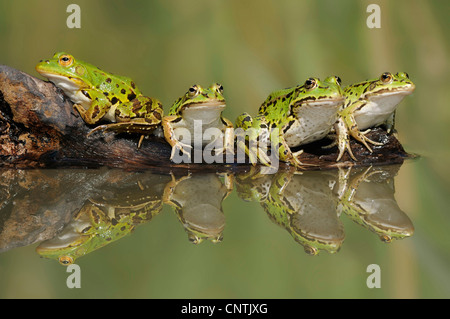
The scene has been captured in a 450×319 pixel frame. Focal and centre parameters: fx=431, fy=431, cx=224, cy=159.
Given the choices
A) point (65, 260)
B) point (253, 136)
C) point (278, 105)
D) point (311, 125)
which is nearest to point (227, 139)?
point (253, 136)

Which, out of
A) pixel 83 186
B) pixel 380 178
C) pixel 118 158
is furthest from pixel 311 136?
pixel 83 186

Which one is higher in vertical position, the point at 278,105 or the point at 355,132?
the point at 278,105

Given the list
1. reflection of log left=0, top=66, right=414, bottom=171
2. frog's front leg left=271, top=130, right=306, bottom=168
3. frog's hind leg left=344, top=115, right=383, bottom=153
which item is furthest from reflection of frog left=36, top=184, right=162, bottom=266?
frog's hind leg left=344, top=115, right=383, bottom=153

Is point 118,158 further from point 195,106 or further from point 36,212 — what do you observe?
point 36,212

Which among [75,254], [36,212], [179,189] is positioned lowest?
[75,254]

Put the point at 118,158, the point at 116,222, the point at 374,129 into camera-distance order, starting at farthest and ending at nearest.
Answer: the point at 374,129
the point at 118,158
the point at 116,222

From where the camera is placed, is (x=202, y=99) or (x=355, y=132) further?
(x=355, y=132)

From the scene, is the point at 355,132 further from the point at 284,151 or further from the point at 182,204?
the point at 182,204
